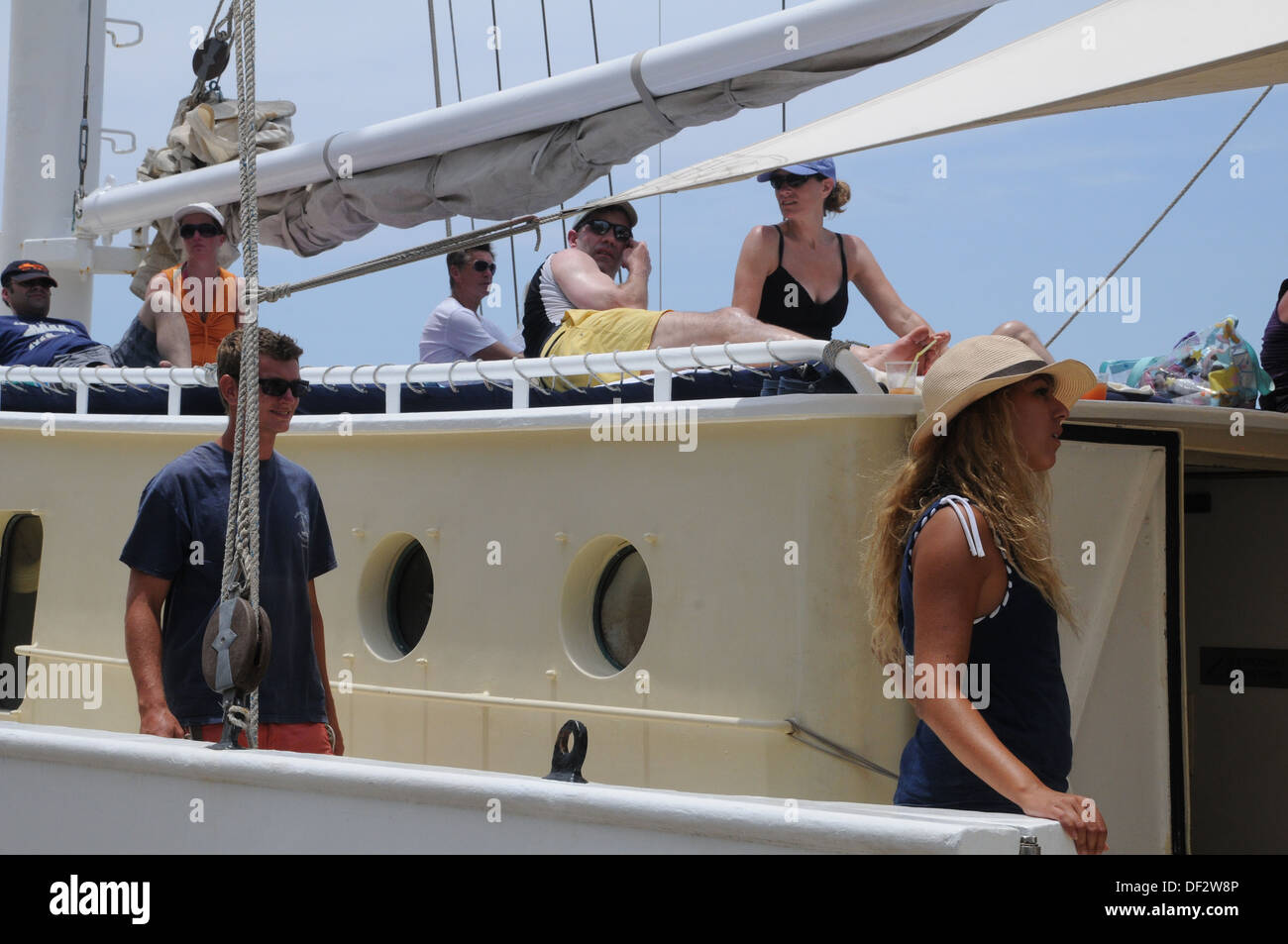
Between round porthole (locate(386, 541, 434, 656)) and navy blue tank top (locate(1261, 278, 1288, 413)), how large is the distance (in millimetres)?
3281

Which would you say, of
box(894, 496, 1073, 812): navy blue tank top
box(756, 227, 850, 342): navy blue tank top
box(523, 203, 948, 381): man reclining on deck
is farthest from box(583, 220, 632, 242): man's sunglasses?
box(894, 496, 1073, 812): navy blue tank top

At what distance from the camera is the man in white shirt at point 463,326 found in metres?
7.29

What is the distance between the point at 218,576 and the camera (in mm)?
4680

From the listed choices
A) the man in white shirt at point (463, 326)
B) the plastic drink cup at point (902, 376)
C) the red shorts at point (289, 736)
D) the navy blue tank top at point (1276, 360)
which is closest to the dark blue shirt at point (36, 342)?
the man in white shirt at point (463, 326)

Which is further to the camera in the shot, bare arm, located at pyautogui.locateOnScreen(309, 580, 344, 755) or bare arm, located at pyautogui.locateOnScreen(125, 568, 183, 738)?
bare arm, located at pyautogui.locateOnScreen(309, 580, 344, 755)

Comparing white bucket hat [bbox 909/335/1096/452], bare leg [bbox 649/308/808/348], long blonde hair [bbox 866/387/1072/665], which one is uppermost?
bare leg [bbox 649/308/808/348]

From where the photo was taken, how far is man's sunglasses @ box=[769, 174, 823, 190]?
612 centimetres

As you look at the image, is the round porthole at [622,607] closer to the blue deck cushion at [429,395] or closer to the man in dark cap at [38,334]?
the blue deck cushion at [429,395]

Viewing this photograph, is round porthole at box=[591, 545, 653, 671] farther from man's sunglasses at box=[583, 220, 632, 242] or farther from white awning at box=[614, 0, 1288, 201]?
man's sunglasses at box=[583, 220, 632, 242]

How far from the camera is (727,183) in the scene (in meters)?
5.42

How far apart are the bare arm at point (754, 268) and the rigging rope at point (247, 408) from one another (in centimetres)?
228

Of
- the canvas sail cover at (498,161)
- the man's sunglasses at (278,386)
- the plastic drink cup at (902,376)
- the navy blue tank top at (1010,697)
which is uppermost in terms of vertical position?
the canvas sail cover at (498,161)
